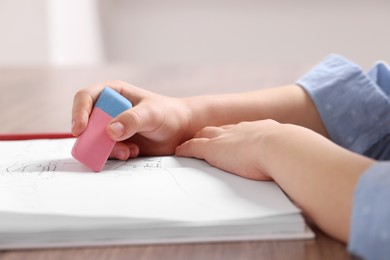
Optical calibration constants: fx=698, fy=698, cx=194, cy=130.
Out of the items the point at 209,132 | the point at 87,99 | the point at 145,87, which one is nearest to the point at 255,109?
the point at 209,132

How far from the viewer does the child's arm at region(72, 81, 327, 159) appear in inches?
25.4

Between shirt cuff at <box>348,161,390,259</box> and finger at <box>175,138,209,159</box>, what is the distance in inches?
9.3

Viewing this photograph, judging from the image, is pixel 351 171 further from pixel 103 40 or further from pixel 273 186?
pixel 103 40

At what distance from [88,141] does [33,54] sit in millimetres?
1591

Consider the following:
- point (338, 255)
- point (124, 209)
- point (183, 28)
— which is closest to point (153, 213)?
point (124, 209)

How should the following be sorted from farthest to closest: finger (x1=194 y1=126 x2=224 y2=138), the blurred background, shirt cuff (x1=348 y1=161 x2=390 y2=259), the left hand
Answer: the blurred background → finger (x1=194 y1=126 x2=224 y2=138) → the left hand → shirt cuff (x1=348 y1=161 x2=390 y2=259)

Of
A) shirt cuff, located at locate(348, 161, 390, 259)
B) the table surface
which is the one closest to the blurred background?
the table surface

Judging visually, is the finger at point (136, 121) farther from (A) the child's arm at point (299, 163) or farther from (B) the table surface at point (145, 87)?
(B) the table surface at point (145, 87)

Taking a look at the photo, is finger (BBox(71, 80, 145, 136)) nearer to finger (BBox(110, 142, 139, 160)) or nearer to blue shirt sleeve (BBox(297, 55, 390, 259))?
finger (BBox(110, 142, 139, 160))

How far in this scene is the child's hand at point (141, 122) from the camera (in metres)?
0.63

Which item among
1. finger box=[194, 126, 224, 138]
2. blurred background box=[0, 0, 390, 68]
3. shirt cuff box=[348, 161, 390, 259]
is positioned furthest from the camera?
blurred background box=[0, 0, 390, 68]

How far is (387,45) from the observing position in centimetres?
254

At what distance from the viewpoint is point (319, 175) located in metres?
0.49

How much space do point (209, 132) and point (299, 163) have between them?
0.20 metres
